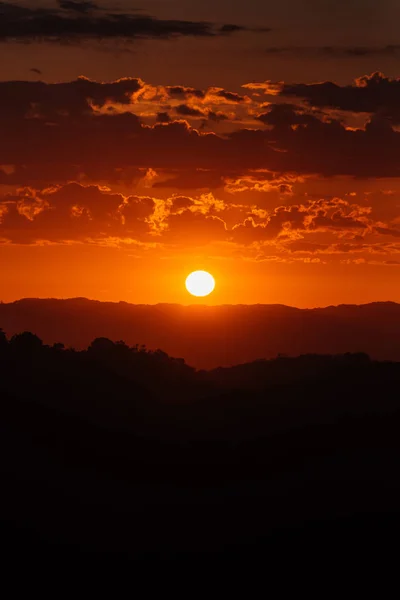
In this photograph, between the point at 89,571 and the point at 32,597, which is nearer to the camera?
the point at 32,597

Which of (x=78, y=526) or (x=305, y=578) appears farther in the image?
(x=78, y=526)

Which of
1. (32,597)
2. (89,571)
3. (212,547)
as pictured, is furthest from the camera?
(212,547)

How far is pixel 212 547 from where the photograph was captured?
191 metres

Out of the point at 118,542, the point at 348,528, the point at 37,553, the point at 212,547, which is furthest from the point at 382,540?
the point at 37,553

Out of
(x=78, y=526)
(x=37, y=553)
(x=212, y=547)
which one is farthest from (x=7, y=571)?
(x=212, y=547)

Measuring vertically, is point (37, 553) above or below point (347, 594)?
above

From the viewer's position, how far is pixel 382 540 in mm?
188250

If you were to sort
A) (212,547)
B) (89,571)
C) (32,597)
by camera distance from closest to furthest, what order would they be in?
(32,597) → (89,571) → (212,547)

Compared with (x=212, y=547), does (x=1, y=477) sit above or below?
above

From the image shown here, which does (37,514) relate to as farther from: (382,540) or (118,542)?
(382,540)

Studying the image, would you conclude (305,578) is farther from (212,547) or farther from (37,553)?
(37,553)

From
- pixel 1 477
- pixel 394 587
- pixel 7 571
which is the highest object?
pixel 1 477

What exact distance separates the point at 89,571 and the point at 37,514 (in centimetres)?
1649

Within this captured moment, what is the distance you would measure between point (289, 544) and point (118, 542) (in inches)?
1036
